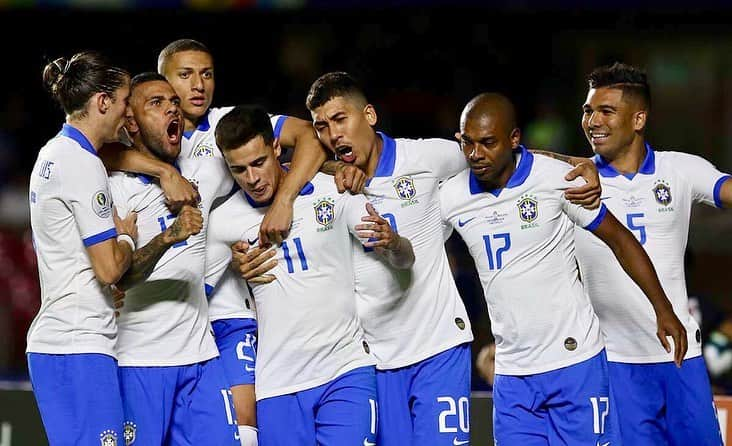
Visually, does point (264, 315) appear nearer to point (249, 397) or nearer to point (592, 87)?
point (249, 397)

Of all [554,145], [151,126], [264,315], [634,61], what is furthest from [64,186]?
[634,61]

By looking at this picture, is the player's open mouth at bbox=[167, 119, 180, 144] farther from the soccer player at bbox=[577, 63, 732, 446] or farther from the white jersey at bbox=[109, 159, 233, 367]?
the soccer player at bbox=[577, 63, 732, 446]

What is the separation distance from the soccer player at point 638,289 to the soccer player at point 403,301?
788mm

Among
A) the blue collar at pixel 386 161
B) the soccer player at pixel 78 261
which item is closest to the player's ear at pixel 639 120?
the blue collar at pixel 386 161

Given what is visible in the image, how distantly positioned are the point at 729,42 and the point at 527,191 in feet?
27.8

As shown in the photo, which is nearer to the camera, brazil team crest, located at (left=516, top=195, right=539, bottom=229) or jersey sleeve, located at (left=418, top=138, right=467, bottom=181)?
brazil team crest, located at (left=516, top=195, right=539, bottom=229)

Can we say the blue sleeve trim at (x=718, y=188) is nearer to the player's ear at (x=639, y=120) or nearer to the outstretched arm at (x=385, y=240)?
the player's ear at (x=639, y=120)

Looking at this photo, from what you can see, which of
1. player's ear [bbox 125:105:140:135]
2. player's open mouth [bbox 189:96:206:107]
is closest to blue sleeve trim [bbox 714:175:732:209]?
player's open mouth [bbox 189:96:206:107]

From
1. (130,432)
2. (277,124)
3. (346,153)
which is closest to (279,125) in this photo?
(277,124)

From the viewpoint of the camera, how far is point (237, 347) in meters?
5.99

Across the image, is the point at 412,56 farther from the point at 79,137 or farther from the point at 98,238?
the point at 98,238

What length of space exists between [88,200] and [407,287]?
1.54 metres

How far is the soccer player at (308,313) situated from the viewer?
5.49 m

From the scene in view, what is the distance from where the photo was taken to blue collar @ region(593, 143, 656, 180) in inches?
237
